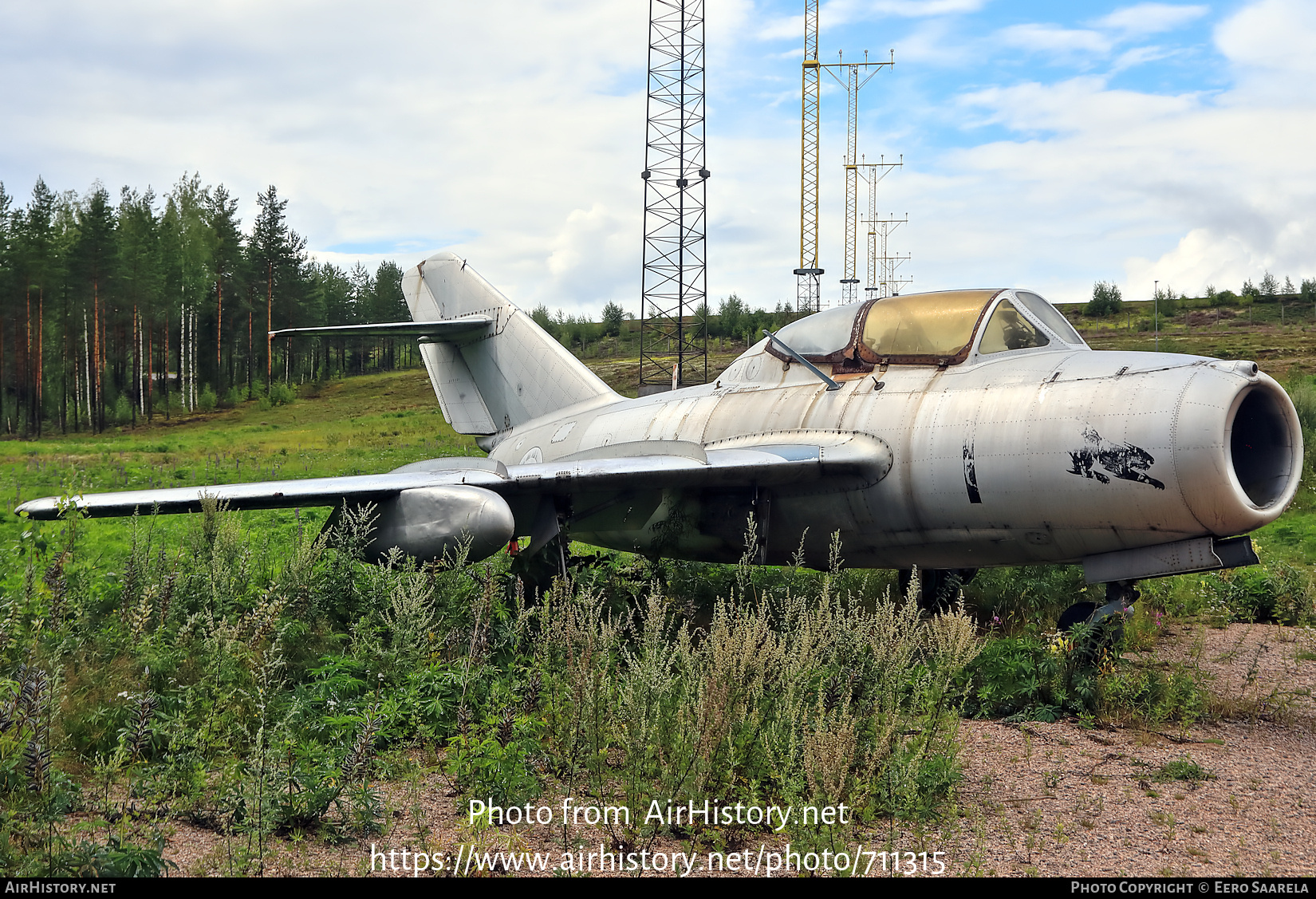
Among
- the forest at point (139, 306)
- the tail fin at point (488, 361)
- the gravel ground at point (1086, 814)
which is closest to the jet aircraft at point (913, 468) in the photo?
the gravel ground at point (1086, 814)

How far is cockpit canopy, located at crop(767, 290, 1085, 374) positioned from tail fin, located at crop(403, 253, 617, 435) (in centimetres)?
409

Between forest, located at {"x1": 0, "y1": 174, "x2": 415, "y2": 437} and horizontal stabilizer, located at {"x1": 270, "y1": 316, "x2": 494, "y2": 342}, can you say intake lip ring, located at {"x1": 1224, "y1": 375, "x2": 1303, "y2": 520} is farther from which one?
forest, located at {"x1": 0, "y1": 174, "x2": 415, "y2": 437}

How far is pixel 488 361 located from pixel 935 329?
729 centimetres

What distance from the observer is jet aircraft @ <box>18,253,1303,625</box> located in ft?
18.6

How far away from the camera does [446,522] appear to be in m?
6.97

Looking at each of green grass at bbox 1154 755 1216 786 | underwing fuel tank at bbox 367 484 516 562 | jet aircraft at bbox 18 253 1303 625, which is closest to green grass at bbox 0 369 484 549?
underwing fuel tank at bbox 367 484 516 562

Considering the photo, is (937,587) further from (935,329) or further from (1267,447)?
(1267,447)

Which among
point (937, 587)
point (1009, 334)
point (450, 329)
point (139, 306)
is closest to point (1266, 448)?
point (1009, 334)

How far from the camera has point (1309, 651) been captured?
8.07 metres

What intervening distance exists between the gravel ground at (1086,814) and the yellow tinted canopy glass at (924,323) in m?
3.08

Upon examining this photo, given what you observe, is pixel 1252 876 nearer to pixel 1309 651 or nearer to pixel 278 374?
pixel 1309 651

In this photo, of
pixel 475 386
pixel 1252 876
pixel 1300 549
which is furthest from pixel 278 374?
pixel 1252 876

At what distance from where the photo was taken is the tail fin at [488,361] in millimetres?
11969
